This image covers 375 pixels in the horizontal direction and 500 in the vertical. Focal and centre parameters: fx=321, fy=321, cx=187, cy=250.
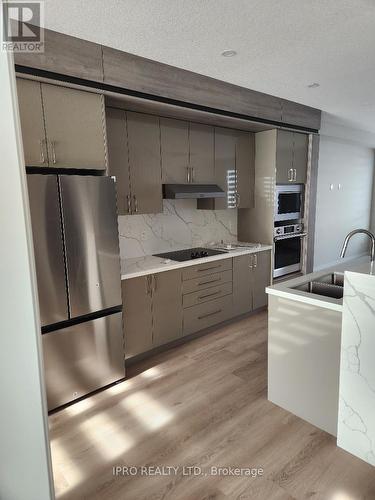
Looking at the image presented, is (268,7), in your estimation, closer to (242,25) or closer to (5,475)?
(242,25)

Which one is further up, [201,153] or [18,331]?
[201,153]

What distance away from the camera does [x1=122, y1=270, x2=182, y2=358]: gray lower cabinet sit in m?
2.86

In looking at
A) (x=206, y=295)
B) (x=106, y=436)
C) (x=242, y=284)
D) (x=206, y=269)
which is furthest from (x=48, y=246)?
(x=242, y=284)

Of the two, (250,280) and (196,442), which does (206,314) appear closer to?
(250,280)

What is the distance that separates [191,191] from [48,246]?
1628mm

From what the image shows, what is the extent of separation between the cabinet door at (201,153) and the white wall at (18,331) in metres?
2.69

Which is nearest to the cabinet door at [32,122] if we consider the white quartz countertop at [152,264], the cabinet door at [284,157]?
the white quartz countertop at [152,264]

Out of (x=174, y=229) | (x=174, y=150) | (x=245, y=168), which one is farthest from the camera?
(x=245, y=168)

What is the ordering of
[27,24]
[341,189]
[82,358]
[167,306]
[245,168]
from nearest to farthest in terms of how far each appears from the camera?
1. [27,24]
2. [82,358]
3. [167,306]
4. [245,168]
5. [341,189]

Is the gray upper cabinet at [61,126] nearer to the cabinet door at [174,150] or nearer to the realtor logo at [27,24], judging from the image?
the realtor logo at [27,24]

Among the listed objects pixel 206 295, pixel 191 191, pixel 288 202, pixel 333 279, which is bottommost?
pixel 206 295

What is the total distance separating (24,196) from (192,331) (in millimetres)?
2728

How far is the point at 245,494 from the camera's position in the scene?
1677mm

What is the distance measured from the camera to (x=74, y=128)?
7.61ft
